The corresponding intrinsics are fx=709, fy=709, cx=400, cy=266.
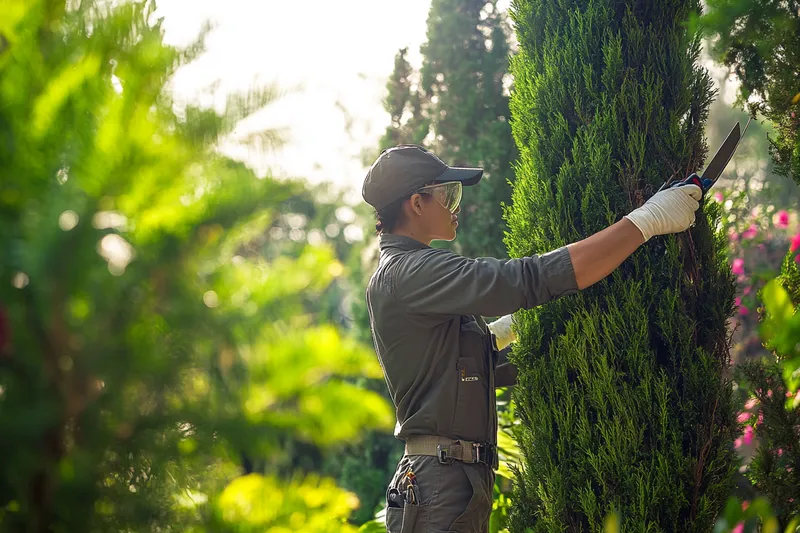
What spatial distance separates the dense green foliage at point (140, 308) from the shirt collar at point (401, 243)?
210cm

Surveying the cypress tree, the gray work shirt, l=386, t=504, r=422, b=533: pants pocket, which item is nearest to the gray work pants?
l=386, t=504, r=422, b=533: pants pocket

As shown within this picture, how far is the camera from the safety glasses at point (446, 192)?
326 cm

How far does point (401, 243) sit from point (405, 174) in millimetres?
319

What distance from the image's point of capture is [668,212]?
2641mm

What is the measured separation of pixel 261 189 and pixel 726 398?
264cm

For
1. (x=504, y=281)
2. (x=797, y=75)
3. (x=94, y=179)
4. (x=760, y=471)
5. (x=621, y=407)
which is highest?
(x=797, y=75)

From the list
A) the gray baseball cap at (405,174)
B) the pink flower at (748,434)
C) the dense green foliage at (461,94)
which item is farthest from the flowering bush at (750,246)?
the gray baseball cap at (405,174)

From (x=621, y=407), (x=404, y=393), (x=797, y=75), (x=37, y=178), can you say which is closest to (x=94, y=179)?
(x=37, y=178)

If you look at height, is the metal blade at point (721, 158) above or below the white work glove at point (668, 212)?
above

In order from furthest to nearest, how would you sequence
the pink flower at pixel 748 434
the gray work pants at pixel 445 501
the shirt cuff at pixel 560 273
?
the pink flower at pixel 748 434 → the gray work pants at pixel 445 501 → the shirt cuff at pixel 560 273

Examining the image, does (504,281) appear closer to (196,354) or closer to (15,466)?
(196,354)

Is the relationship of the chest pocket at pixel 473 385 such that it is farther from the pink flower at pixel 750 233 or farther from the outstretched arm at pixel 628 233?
the pink flower at pixel 750 233

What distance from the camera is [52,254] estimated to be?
32.9 inches

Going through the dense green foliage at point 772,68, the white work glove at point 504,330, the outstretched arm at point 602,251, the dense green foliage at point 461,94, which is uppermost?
the dense green foliage at point 461,94
